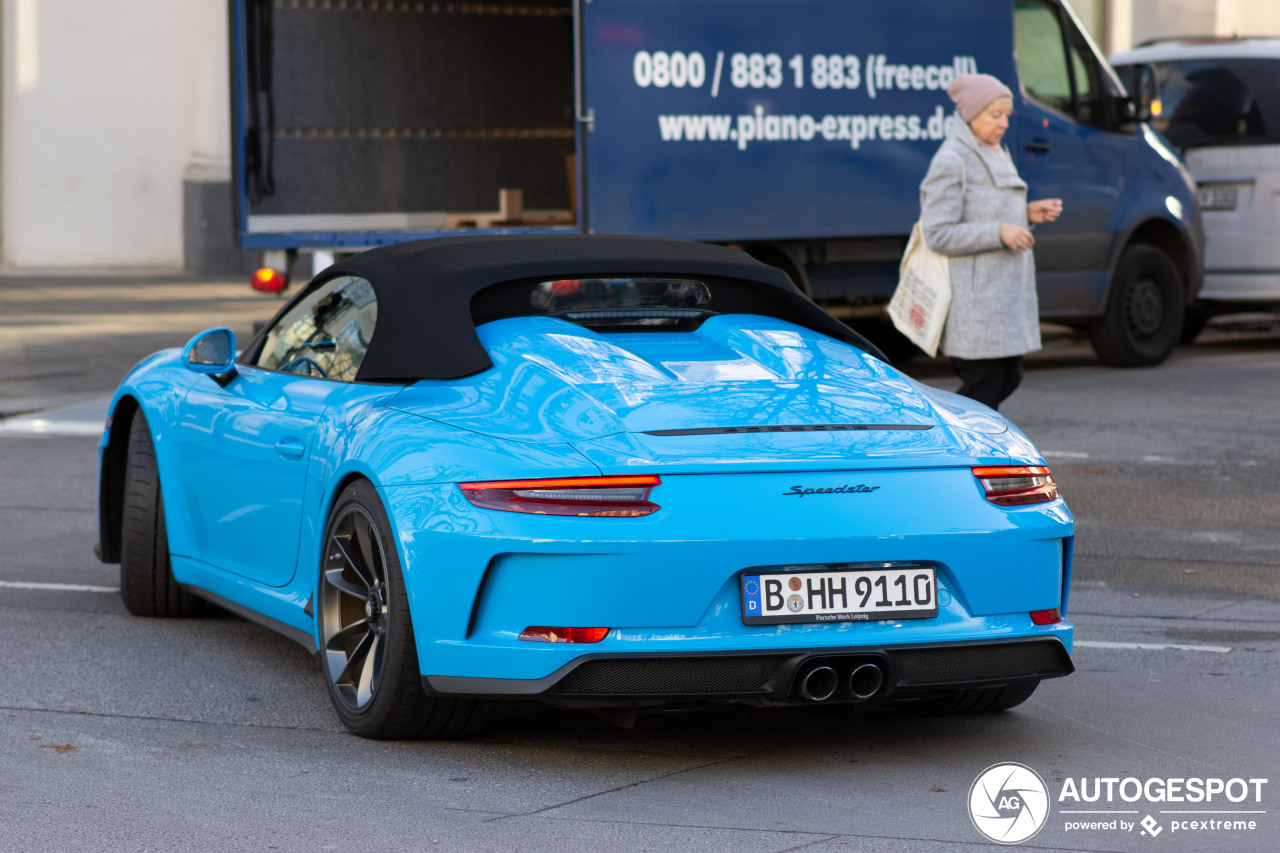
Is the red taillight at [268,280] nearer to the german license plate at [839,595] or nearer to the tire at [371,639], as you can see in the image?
the tire at [371,639]

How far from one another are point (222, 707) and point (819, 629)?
1802 millimetres

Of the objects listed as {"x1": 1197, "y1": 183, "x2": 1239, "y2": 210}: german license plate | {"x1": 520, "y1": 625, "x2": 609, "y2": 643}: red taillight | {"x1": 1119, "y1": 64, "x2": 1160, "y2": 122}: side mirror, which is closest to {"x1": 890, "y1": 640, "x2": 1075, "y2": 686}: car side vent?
{"x1": 520, "y1": 625, "x2": 609, "y2": 643}: red taillight

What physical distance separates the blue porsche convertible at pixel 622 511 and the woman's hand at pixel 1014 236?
220 centimetres

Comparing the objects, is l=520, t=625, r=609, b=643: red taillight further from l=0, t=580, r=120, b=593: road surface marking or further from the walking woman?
the walking woman

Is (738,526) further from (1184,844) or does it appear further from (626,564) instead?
(1184,844)

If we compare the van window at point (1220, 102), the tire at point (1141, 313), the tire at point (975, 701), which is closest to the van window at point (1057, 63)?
the tire at point (1141, 313)

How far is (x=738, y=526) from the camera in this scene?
444cm

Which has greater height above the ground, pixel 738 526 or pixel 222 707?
pixel 738 526

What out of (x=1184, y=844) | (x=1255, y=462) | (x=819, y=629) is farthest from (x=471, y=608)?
(x=1255, y=462)

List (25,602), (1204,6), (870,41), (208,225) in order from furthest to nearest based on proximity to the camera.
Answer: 1. (1204,6)
2. (208,225)
3. (870,41)
4. (25,602)

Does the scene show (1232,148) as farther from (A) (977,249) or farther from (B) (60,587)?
(B) (60,587)

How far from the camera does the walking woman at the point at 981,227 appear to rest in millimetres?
7715

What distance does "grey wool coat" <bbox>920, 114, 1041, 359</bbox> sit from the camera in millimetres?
7719

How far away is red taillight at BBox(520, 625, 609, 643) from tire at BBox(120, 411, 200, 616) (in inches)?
87.9
